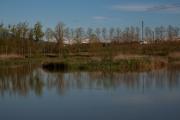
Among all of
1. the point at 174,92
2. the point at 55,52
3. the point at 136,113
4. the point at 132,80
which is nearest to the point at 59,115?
the point at 136,113

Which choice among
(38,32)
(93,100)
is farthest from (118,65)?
(38,32)

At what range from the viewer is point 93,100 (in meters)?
9.92

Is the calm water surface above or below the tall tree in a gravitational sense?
below

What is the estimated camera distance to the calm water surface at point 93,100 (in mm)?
7922

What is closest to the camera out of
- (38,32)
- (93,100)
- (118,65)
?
(93,100)

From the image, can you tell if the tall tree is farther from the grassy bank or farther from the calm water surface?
the calm water surface

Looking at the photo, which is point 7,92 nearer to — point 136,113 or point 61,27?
point 136,113

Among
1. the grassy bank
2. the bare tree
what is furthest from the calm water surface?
the bare tree

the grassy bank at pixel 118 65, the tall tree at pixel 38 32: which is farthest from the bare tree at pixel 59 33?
the grassy bank at pixel 118 65

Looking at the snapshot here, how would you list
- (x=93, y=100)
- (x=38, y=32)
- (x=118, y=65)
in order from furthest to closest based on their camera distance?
1. (x=38, y=32)
2. (x=118, y=65)
3. (x=93, y=100)

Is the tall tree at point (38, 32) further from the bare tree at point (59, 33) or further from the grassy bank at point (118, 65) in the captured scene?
the grassy bank at point (118, 65)

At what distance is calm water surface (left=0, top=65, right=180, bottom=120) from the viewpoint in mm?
7922

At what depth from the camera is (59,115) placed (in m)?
8.03

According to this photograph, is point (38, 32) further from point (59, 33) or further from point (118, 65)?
point (118, 65)
